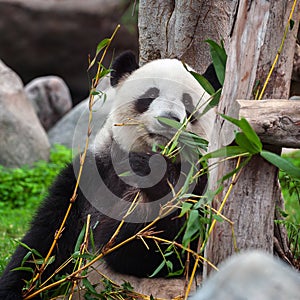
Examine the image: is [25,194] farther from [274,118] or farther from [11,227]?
[274,118]

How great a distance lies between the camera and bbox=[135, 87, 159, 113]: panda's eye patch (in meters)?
3.79

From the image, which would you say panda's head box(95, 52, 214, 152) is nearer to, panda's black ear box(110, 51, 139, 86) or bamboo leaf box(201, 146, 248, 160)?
panda's black ear box(110, 51, 139, 86)

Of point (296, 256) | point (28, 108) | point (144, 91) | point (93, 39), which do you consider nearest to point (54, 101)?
point (28, 108)

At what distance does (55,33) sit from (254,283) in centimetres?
1237

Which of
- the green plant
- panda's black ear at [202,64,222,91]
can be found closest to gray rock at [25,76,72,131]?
the green plant

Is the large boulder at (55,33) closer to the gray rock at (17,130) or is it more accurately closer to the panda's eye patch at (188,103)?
the gray rock at (17,130)

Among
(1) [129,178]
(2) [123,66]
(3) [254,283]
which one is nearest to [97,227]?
(1) [129,178]

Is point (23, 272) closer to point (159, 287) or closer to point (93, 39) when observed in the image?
point (159, 287)

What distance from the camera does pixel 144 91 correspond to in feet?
12.7

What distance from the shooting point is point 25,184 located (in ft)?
24.6

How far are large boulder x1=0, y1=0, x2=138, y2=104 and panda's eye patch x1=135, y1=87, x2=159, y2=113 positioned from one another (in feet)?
30.6

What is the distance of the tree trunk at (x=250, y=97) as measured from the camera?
265 centimetres

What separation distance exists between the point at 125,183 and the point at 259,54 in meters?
1.25

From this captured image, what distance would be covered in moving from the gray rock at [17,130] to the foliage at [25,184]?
168mm
